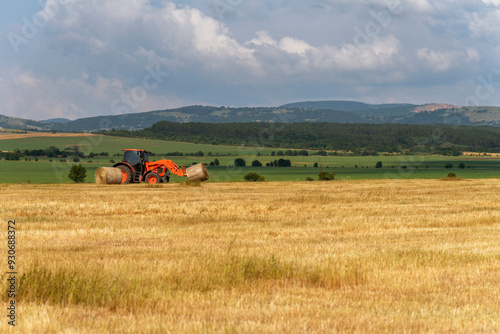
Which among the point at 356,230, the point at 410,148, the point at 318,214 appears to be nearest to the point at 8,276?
the point at 356,230

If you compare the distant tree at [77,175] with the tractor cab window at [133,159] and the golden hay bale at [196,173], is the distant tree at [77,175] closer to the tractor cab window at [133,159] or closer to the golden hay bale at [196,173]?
the tractor cab window at [133,159]

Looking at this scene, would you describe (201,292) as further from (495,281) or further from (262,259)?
(495,281)

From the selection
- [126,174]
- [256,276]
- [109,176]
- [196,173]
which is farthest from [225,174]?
[256,276]

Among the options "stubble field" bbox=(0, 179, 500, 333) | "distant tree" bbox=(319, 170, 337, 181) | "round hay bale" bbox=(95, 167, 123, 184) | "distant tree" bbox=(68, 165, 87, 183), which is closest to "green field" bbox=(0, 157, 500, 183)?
"distant tree" bbox=(68, 165, 87, 183)

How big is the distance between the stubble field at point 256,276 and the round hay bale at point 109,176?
21.8 metres

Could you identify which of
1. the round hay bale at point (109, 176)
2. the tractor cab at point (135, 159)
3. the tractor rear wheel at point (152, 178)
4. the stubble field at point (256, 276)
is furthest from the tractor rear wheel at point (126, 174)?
the stubble field at point (256, 276)

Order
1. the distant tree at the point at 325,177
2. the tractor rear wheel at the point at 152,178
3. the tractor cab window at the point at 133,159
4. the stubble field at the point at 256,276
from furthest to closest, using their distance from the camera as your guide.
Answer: the distant tree at the point at 325,177
the tractor cab window at the point at 133,159
the tractor rear wheel at the point at 152,178
the stubble field at the point at 256,276

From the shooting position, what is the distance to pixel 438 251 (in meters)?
13.2

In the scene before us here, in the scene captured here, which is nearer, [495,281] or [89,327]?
[89,327]

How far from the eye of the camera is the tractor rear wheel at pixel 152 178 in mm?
43812

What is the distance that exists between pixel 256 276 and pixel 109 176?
33932 millimetres

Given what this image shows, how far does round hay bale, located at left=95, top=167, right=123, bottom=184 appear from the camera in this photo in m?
42.6

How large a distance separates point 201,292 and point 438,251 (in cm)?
629

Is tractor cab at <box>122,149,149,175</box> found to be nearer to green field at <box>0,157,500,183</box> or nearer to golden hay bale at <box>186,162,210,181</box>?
golden hay bale at <box>186,162,210,181</box>
